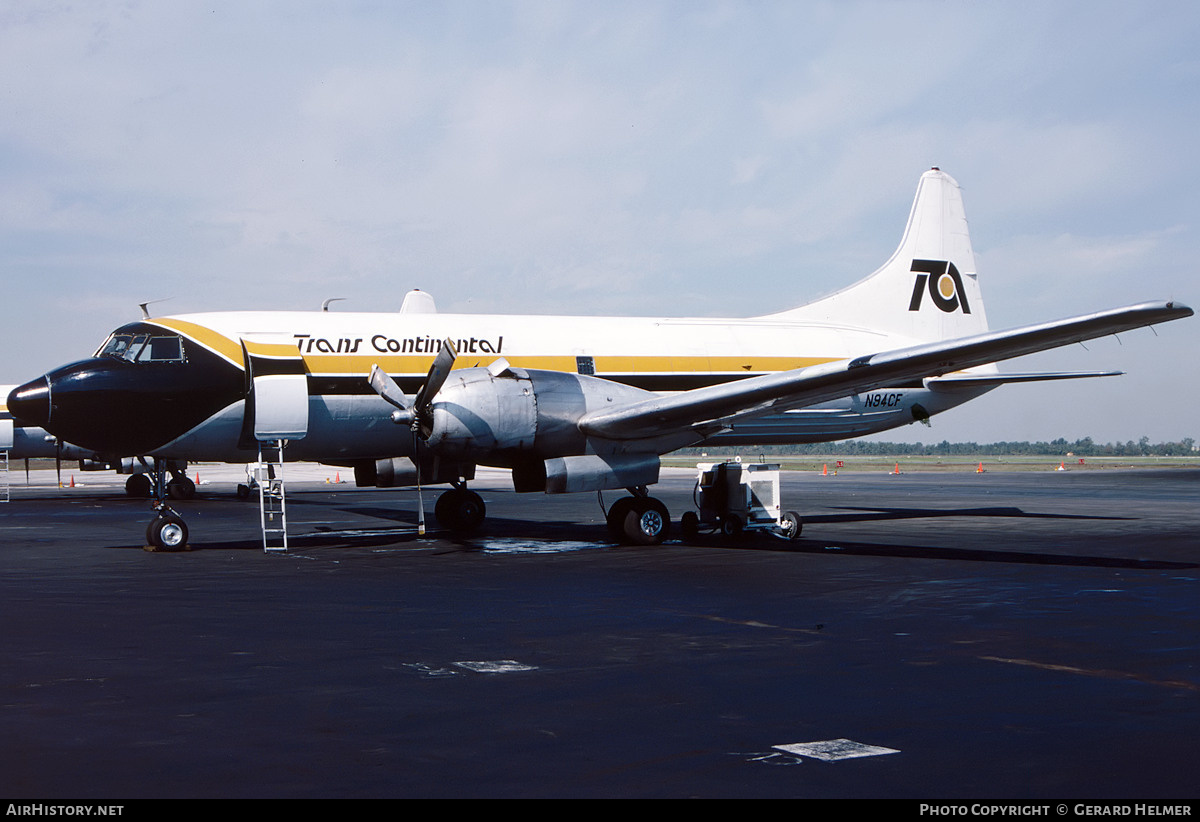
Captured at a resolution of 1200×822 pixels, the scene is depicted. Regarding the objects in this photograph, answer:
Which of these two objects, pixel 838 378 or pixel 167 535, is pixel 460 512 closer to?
pixel 167 535

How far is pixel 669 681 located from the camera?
796 centimetres

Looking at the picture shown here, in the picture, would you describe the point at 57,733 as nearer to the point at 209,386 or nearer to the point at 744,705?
the point at 744,705

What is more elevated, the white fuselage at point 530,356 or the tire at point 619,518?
the white fuselage at point 530,356

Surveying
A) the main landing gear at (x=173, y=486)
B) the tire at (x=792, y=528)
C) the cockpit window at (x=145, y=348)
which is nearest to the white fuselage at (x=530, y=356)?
the cockpit window at (x=145, y=348)

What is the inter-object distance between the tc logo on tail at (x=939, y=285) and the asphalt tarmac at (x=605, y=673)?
→ 33.3 ft

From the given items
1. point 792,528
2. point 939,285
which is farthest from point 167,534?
point 939,285

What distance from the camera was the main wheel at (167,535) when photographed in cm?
1812

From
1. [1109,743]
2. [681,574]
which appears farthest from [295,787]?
[681,574]

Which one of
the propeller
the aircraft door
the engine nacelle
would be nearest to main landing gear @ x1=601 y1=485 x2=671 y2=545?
the engine nacelle

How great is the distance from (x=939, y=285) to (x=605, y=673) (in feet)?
69.5

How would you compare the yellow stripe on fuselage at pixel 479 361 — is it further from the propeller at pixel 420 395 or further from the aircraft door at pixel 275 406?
the propeller at pixel 420 395

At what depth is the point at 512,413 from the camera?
17.5 m

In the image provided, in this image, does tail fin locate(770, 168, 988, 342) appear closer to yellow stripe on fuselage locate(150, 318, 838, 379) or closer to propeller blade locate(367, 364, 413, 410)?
yellow stripe on fuselage locate(150, 318, 838, 379)

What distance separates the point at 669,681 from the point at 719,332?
624 inches
